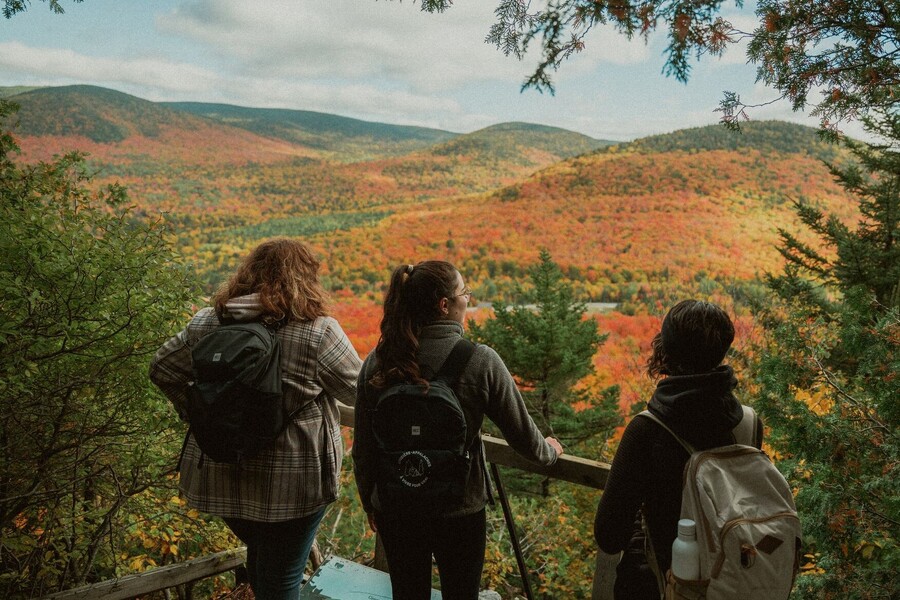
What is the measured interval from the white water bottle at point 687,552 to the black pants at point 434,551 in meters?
0.53

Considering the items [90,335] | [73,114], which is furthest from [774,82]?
[73,114]

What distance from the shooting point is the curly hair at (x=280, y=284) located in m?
1.56

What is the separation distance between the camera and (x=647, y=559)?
1363 millimetres

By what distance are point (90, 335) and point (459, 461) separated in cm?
173

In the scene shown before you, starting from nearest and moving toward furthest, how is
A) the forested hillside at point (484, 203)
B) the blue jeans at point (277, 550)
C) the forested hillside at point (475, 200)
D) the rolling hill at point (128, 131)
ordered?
1. the blue jeans at point (277, 550)
2. the forested hillside at point (484, 203)
3. the forested hillside at point (475, 200)
4. the rolling hill at point (128, 131)

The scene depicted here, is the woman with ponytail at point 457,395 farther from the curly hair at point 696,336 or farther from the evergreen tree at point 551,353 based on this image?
the evergreen tree at point 551,353

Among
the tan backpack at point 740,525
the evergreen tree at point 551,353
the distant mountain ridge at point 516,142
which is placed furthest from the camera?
the distant mountain ridge at point 516,142

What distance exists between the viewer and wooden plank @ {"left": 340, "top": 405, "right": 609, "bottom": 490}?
1.69m

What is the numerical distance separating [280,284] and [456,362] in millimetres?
572

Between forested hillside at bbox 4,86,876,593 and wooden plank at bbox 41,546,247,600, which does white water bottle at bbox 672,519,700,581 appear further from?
forested hillside at bbox 4,86,876,593

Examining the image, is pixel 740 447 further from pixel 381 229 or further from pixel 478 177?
pixel 478 177

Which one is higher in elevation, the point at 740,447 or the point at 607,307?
the point at 740,447

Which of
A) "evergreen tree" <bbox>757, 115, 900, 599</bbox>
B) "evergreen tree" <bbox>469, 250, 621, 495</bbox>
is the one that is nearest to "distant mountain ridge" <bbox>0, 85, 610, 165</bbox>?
"evergreen tree" <bbox>469, 250, 621, 495</bbox>

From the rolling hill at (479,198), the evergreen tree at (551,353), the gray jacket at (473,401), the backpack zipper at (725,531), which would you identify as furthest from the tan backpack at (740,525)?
the rolling hill at (479,198)
